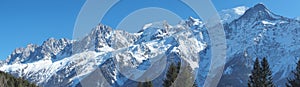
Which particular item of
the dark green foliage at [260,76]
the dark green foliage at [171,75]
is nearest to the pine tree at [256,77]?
the dark green foliage at [260,76]

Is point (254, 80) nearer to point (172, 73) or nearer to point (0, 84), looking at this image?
point (172, 73)

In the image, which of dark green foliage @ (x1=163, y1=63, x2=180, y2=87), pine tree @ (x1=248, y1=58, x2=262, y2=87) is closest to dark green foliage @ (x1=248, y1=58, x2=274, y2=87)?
pine tree @ (x1=248, y1=58, x2=262, y2=87)

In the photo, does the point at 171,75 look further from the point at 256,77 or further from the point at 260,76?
the point at 260,76

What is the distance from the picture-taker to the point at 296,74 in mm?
46938

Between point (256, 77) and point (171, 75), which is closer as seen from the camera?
point (256, 77)

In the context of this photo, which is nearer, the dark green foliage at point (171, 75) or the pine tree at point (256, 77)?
the pine tree at point (256, 77)

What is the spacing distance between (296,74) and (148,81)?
1802 centimetres

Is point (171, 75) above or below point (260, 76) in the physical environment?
above

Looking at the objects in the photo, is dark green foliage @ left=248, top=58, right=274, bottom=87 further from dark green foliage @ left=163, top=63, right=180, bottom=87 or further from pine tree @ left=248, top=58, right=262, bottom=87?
dark green foliage @ left=163, top=63, right=180, bottom=87

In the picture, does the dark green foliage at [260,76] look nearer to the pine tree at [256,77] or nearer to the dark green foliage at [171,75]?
the pine tree at [256,77]

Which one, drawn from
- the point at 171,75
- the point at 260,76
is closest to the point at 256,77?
the point at 260,76

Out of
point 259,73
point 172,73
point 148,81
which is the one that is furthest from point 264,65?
point 148,81

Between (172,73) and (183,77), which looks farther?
(172,73)

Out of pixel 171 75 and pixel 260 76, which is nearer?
pixel 260 76
